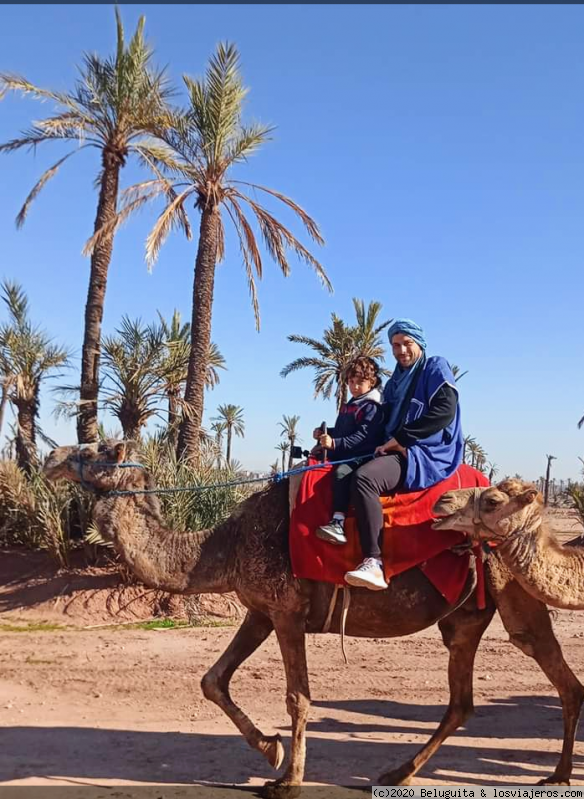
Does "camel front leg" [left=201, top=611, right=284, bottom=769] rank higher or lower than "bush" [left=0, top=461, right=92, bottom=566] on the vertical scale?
lower

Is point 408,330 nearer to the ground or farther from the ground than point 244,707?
farther from the ground

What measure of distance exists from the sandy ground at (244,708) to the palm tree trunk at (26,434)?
240 inches

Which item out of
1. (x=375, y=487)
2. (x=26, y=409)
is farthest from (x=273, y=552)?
(x=26, y=409)

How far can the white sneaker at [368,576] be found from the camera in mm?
4871

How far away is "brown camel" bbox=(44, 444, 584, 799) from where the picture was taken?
5.29 m

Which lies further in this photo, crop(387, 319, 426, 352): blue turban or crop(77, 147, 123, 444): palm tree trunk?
crop(77, 147, 123, 444): palm tree trunk

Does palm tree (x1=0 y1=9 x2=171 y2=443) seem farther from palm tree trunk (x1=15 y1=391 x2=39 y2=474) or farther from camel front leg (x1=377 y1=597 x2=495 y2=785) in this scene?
camel front leg (x1=377 y1=597 x2=495 y2=785)

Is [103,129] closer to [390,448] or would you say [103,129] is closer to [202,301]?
[202,301]

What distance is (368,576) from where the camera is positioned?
16.0 feet

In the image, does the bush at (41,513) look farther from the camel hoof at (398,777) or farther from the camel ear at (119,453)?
the camel hoof at (398,777)

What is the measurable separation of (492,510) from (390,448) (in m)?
0.89

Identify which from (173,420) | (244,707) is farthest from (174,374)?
(244,707)

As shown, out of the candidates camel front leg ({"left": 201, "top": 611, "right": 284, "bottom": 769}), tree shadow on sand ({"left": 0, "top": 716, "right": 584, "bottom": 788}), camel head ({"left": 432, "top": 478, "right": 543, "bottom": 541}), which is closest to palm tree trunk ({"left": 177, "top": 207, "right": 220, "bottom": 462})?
tree shadow on sand ({"left": 0, "top": 716, "right": 584, "bottom": 788})

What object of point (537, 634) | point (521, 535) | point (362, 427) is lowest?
point (537, 634)
